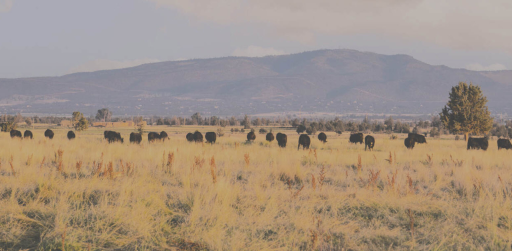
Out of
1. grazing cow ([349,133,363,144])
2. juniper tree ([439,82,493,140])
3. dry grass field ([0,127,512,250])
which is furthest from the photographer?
juniper tree ([439,82,493,140])

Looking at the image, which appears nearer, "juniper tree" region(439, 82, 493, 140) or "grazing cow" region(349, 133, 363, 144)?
"grazing cow" region(349, 133, 363, 144)

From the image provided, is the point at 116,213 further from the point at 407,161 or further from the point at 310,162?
the point at 407,161

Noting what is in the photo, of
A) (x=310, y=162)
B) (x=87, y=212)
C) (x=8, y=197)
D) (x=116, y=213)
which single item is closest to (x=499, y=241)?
(x=116, y=213)

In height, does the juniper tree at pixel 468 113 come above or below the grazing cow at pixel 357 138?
above

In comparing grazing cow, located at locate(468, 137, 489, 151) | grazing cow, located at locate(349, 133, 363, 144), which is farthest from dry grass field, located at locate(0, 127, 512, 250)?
grazing cow, located at locate(349, 133, 363, 144)

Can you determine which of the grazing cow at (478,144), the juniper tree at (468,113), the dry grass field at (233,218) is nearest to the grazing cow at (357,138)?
the grazing cow at (478,144)

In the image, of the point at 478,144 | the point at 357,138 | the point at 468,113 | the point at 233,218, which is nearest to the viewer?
the point at 233,218

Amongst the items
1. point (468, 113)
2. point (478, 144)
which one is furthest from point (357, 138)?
point (468, 113)

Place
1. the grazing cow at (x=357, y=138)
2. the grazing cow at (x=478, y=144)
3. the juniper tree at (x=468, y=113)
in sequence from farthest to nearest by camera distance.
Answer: the juniper tree at (x=468, y=113)
the grazing cow at (x=357, y=138)
the grazing cow at (x=478, y=144)

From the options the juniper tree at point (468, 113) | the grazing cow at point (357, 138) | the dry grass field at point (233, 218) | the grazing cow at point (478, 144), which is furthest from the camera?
the juniper tree at point (468, 113)

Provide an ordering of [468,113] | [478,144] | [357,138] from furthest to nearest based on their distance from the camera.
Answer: [468,113] < [357,138] < [478,144]

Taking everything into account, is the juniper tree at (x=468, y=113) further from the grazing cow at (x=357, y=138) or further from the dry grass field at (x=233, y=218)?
the dry grass field at (x=233, y=218)

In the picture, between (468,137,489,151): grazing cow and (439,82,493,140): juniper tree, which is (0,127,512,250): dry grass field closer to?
(468,137,489,151): grazing cow

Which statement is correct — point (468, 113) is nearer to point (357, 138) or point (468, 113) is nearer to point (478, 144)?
point (357, 138)
